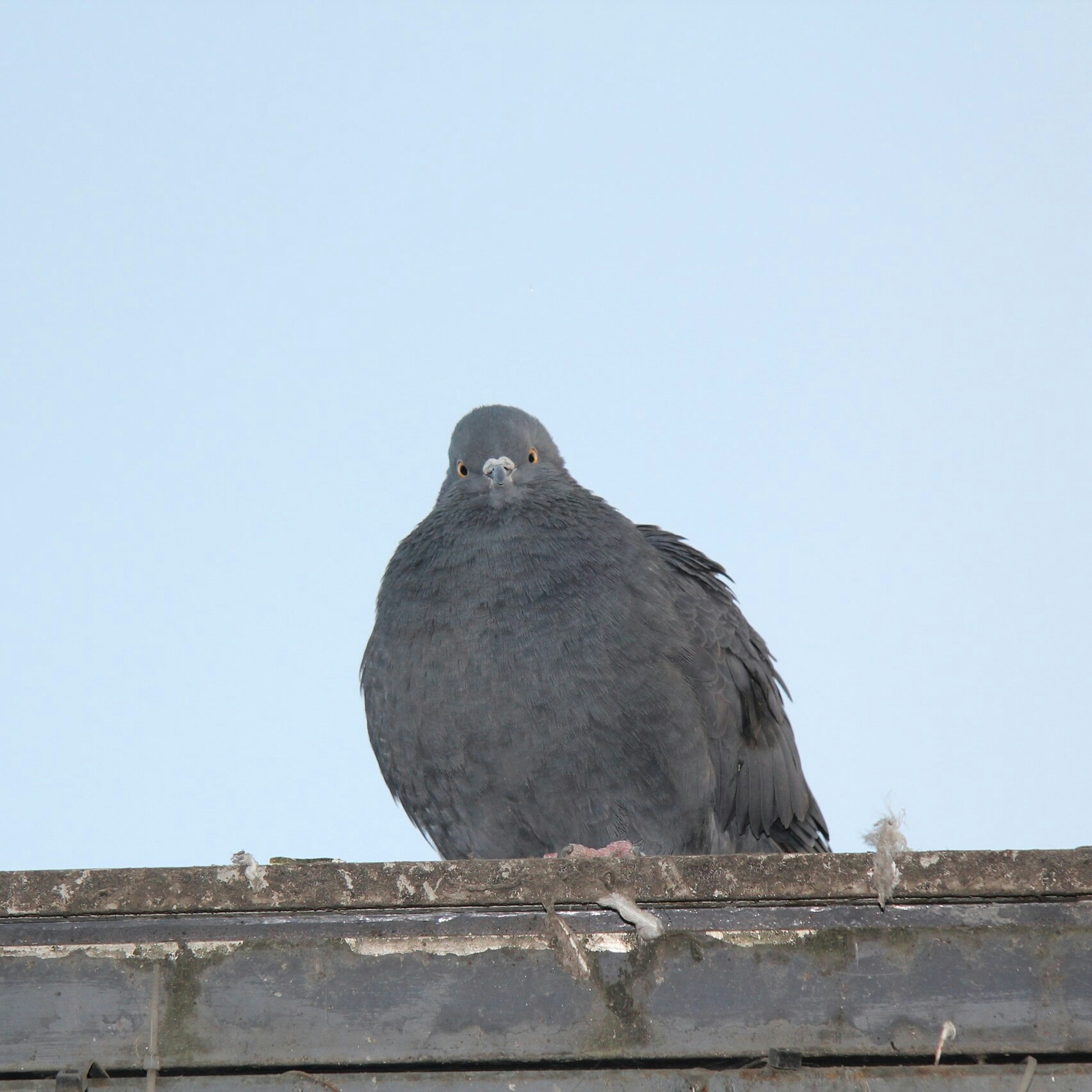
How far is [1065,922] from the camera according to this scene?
10.6 feet

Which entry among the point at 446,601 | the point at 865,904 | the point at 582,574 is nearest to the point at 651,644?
the point at 582,574

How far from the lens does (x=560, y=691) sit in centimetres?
619

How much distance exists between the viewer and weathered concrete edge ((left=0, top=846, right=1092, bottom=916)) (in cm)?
327

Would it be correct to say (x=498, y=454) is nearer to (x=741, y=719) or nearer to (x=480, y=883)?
(x=741, y=719)

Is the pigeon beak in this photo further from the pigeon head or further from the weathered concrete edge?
the weathered concrete edge

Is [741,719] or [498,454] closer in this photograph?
[741,719]

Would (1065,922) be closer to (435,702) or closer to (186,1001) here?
(186,1001)

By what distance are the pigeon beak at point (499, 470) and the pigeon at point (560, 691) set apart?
1.1 inches

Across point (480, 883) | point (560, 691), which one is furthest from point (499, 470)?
point (480, 883)

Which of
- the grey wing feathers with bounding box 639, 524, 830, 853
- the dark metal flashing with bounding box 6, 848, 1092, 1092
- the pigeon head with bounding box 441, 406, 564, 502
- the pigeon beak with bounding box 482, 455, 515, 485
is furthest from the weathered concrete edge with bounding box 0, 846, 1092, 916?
the pigeon beak with bounding box 482, 455, 515, 485

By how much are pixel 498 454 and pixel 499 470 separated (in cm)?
29

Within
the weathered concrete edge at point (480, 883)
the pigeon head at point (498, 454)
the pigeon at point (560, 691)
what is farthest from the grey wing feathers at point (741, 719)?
the weathered concrete edge at point (480, 883)

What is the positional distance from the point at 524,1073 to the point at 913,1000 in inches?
37.5

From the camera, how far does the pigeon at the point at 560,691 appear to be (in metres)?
6.23
